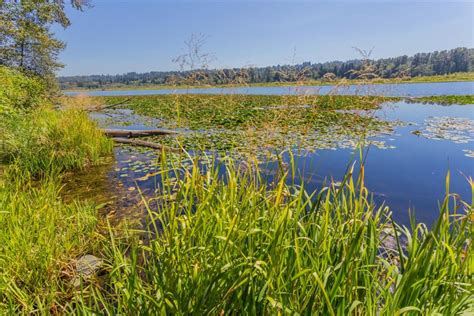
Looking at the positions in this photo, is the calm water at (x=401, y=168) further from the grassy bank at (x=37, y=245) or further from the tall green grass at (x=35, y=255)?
the tall green grass at (x=35, y=255)

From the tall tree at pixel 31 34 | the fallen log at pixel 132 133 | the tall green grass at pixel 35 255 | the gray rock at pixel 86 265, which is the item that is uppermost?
the tall tree at pixel 31 34

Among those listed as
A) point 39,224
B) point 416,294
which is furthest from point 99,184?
point 416,294

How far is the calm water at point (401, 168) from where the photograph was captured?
4844 millimetres

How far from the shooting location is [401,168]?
643 centimetres

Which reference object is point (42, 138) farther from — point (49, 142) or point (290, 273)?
point (290, 273)

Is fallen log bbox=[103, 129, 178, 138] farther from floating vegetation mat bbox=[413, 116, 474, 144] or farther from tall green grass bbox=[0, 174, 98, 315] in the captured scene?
floating vegetation mat bbox=[413, 116, 474, 144]

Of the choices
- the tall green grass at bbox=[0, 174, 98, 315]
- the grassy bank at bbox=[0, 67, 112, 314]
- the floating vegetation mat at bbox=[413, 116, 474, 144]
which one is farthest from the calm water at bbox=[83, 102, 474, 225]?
the tall green grass at bbox=[0, 174, 98, 315]

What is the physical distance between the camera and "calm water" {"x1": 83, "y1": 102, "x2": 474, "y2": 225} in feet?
15.9

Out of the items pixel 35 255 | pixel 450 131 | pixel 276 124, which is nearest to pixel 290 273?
pixel 276 124

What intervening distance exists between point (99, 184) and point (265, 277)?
16.8ft

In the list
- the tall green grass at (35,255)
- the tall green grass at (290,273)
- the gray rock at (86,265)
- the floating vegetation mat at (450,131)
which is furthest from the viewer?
the floating vegetation mat at (450,131)

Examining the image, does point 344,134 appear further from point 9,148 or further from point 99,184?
point 9,148

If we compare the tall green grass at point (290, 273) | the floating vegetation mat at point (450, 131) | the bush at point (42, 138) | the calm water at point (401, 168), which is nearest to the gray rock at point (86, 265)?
the tall green grass at point (290, 273)

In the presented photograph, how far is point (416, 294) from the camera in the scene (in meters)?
1.27
